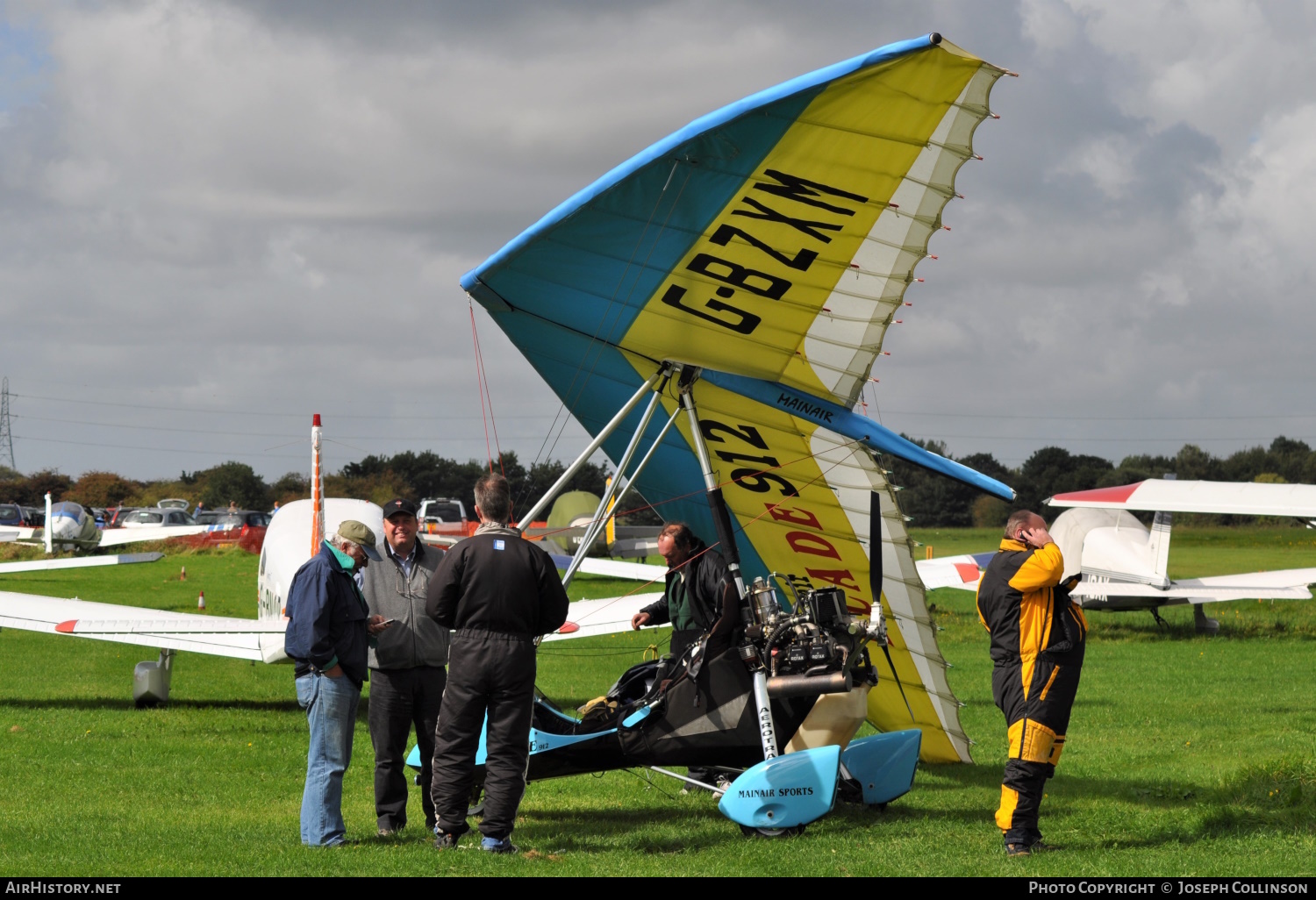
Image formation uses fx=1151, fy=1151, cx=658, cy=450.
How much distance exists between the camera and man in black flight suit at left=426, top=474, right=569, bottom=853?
19.3ft

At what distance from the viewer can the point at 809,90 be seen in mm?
5523

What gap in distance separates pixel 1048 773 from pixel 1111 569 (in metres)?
17.5

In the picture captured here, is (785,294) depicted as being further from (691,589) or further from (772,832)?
(772,832)

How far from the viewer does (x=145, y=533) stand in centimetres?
4384

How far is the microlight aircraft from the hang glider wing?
1 centimetres

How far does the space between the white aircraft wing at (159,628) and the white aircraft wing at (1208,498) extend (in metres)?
11.7

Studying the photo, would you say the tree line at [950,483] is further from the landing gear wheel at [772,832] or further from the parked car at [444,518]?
the landing gear wheel at [772,832]

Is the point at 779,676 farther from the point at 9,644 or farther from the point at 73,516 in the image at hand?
the point at 73,516

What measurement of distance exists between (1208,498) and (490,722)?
55.2 feet

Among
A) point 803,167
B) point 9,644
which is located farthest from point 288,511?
point 803,167

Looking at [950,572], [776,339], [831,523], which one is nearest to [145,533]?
[950,572]

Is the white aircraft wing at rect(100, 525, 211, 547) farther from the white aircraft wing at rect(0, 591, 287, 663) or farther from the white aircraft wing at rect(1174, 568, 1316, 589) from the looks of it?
the white aircraft wing at rect(1174, 568, 1316, 589)

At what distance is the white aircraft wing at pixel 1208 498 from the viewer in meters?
18.2

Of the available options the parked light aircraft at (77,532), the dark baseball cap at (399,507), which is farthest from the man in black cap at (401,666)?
the parked light aircraft at (77,532)
